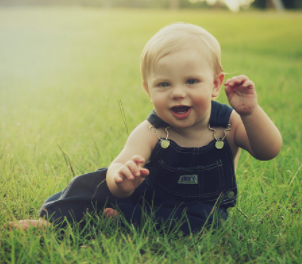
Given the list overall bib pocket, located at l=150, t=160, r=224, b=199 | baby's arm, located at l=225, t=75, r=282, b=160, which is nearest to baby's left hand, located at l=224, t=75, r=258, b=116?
baby's arm, located at l=225, t=75, r=282, b=160

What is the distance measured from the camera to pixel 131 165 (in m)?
1.47

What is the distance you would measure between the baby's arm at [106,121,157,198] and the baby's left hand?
438 millimetres

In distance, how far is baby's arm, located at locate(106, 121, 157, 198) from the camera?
57.9 inches

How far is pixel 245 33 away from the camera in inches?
606

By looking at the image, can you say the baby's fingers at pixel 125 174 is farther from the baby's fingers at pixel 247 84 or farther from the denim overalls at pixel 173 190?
the baby's fingers at pixel 247 84

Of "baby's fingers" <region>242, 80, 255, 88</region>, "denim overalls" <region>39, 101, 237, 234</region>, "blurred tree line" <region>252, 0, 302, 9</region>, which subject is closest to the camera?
"baby's fingers" <region>242, 80, 255, 88</region>

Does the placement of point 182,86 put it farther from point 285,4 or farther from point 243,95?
point 285,4

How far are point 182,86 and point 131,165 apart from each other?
447 mm

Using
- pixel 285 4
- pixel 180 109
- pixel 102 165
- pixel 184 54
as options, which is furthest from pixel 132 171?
pixel 285 4

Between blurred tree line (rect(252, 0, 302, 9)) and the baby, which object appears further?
blurred tree line (rect(252, 0, 302, 9))

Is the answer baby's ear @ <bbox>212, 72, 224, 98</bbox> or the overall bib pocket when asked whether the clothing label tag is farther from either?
baby's ear @ <bbox>212, 72, 224, 98</bbox>

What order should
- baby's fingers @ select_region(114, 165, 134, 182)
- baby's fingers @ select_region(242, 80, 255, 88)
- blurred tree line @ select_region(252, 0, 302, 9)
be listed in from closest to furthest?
baby's fingers @ select_region(114, 165, 134, 182), baby's fingers @ select_region(242, 80, 255, 88), blurred tree line @ select_region(252, 0, 302, 9)

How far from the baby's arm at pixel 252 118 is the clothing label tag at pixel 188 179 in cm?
31

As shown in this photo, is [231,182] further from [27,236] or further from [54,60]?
[54,60]
